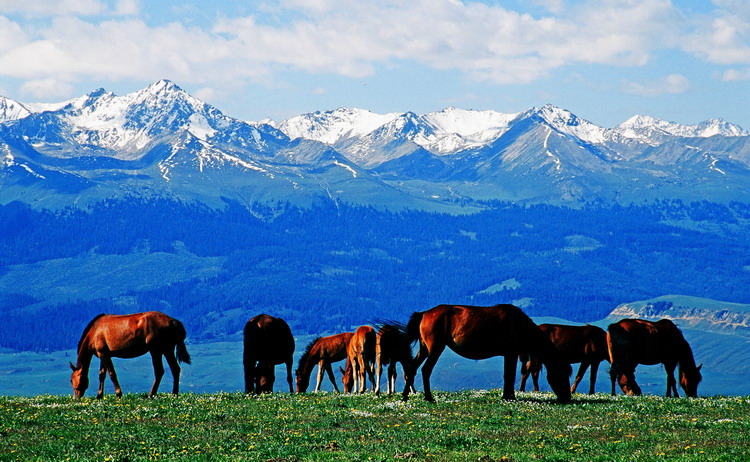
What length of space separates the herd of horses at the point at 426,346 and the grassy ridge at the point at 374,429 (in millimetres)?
1808

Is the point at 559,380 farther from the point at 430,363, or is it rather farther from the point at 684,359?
the point at 684,359

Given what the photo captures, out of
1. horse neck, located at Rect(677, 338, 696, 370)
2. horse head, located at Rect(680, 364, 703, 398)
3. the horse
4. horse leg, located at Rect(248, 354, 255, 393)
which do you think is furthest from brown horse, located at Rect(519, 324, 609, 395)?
horse leg, located at Rect(248, 354, 255, 393)

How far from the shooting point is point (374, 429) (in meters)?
26.5

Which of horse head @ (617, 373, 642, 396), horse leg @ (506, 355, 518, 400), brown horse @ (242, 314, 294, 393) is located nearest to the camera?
horse leg @ (506, 355, 518, 400)

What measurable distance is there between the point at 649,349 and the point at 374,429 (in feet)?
63.8

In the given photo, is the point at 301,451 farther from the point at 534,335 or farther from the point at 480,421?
the point at 534,335

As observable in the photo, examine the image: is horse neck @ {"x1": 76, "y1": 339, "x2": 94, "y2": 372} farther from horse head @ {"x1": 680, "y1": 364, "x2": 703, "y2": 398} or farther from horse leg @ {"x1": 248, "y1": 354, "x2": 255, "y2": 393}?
horse head @ {"x1": 680, "y1": 364, "x2": 703, "y2": 398}

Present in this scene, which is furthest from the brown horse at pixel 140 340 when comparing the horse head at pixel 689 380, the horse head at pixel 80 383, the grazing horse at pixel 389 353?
the horse head at pixel 689 380

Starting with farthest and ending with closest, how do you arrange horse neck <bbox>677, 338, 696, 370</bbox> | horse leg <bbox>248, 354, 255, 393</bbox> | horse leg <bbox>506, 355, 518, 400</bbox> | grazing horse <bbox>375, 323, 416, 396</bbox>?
horse neck <bbox>677, 338, 696, 370</bbox>
horse leg <bbox>248, 354, 255, 393</bbox>
grazing horse <bbox>375, 323, 416, 396</bbox>
horse leg <bbox>506, 355, 518, 400</bbox>

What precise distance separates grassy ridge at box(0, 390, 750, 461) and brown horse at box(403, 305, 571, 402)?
134 centimetres

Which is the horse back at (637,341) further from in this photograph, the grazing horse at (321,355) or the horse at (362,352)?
the grazing horse at (321,355)

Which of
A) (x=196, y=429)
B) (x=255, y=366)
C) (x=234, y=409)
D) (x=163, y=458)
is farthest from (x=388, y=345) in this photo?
(x=163, y=458)

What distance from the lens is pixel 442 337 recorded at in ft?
108

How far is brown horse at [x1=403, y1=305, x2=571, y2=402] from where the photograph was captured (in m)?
32.9
